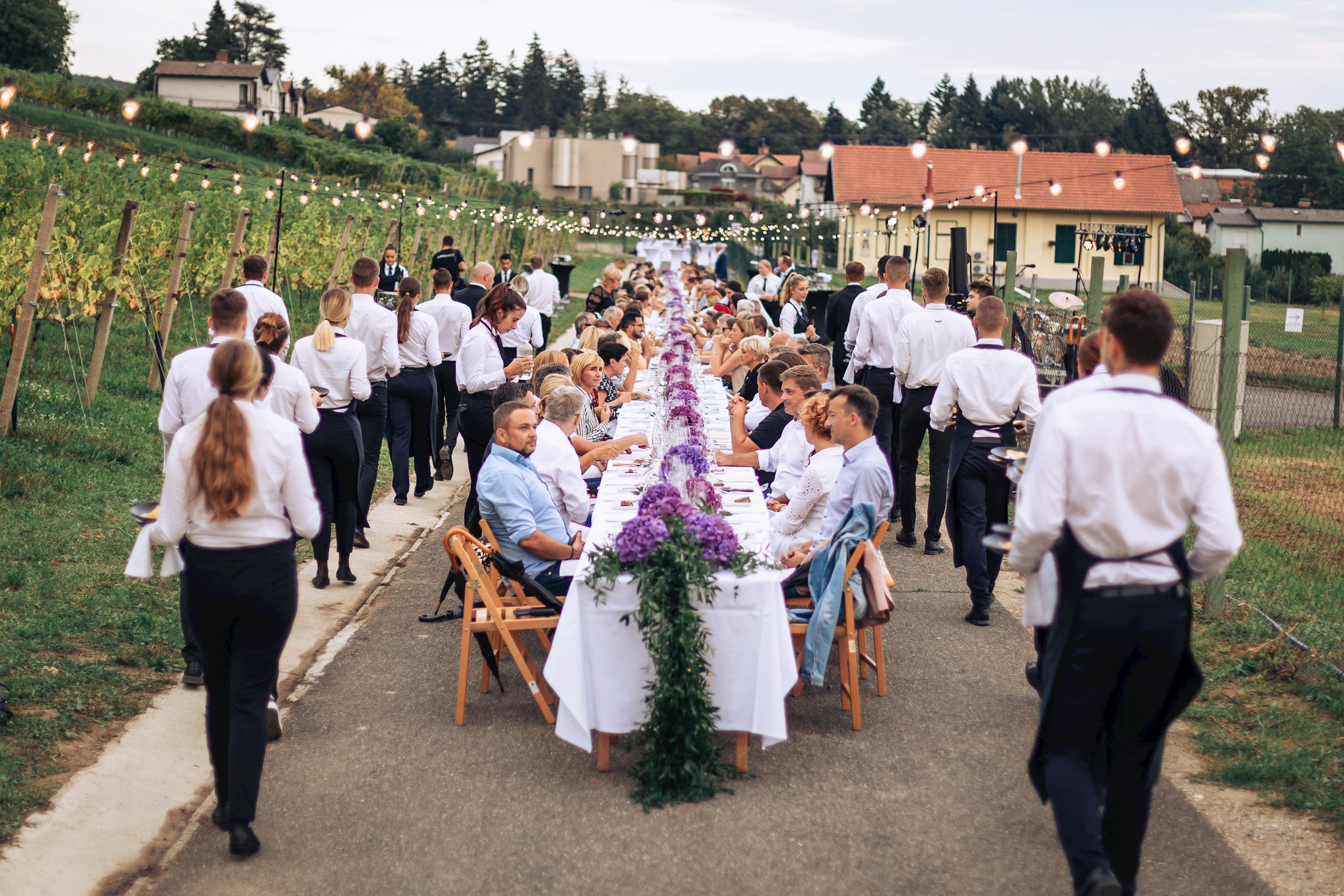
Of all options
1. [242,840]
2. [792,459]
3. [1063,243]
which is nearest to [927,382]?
[792,459]

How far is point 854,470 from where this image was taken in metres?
5.74

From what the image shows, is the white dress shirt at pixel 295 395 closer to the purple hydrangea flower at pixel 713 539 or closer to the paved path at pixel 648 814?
the paved path at pixel 648 814

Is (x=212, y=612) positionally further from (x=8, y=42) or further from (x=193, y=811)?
(x=8, y=42)

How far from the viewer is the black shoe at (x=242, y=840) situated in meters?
4.12

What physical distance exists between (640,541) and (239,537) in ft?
4.72

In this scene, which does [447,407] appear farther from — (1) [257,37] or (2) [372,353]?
(1) [257,37]

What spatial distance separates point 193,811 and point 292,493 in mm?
1417

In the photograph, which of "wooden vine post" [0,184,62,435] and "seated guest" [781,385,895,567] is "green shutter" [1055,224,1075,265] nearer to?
"wooden vine post" [0,184,62,435]

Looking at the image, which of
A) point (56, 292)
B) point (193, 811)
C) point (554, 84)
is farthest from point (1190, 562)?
point (554, 84)

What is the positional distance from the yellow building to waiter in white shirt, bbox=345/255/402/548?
39473 millimetres

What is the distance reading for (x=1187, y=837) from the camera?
4.31 metres

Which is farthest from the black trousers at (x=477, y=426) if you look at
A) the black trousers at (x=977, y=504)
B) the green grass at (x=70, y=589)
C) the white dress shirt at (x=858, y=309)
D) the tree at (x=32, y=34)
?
the tree at (x=32, y=34)

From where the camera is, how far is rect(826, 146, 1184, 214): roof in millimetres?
49469

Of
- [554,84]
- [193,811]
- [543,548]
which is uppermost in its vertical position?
[554,84]
